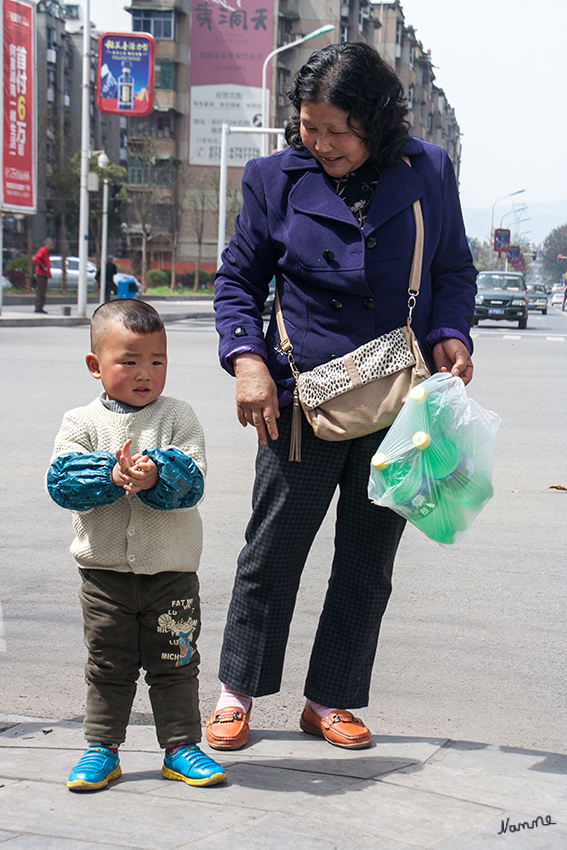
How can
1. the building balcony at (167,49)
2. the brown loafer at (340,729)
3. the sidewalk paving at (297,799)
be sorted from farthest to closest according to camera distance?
the building balcony at (167,49)
the brown loafer at (340,729)
the sidewalk paving at (297,799)

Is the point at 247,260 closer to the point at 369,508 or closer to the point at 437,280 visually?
the point at 437,280

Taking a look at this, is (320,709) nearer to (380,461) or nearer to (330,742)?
(330,742)

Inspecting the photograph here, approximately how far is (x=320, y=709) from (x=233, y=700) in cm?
25

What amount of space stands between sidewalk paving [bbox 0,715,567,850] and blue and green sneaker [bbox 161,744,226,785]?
22 mm

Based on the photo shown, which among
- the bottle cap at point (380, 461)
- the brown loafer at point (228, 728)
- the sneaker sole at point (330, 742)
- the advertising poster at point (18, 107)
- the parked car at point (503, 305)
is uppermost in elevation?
the advertising poster at point (18, 107)

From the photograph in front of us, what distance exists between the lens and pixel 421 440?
2.52 metres

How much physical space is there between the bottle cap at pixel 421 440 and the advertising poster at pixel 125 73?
903 inches

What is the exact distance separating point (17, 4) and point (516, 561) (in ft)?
64.4

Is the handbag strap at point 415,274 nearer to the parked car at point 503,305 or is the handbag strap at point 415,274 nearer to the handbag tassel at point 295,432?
the handbag tassel at point 295,432

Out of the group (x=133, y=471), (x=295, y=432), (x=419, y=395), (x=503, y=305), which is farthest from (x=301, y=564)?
(x=503, y=305)

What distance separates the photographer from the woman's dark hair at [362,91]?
8.46 feet

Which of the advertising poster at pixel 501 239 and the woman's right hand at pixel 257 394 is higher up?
the advertising poster at pixel 501 239

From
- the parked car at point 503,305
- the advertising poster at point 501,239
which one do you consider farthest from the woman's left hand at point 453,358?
the advertising poster at point 501,239

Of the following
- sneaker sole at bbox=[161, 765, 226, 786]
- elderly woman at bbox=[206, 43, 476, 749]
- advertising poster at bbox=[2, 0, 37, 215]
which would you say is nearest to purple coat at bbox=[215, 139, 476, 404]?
elderly woman at bbox=[206, 43, 476, 749]
